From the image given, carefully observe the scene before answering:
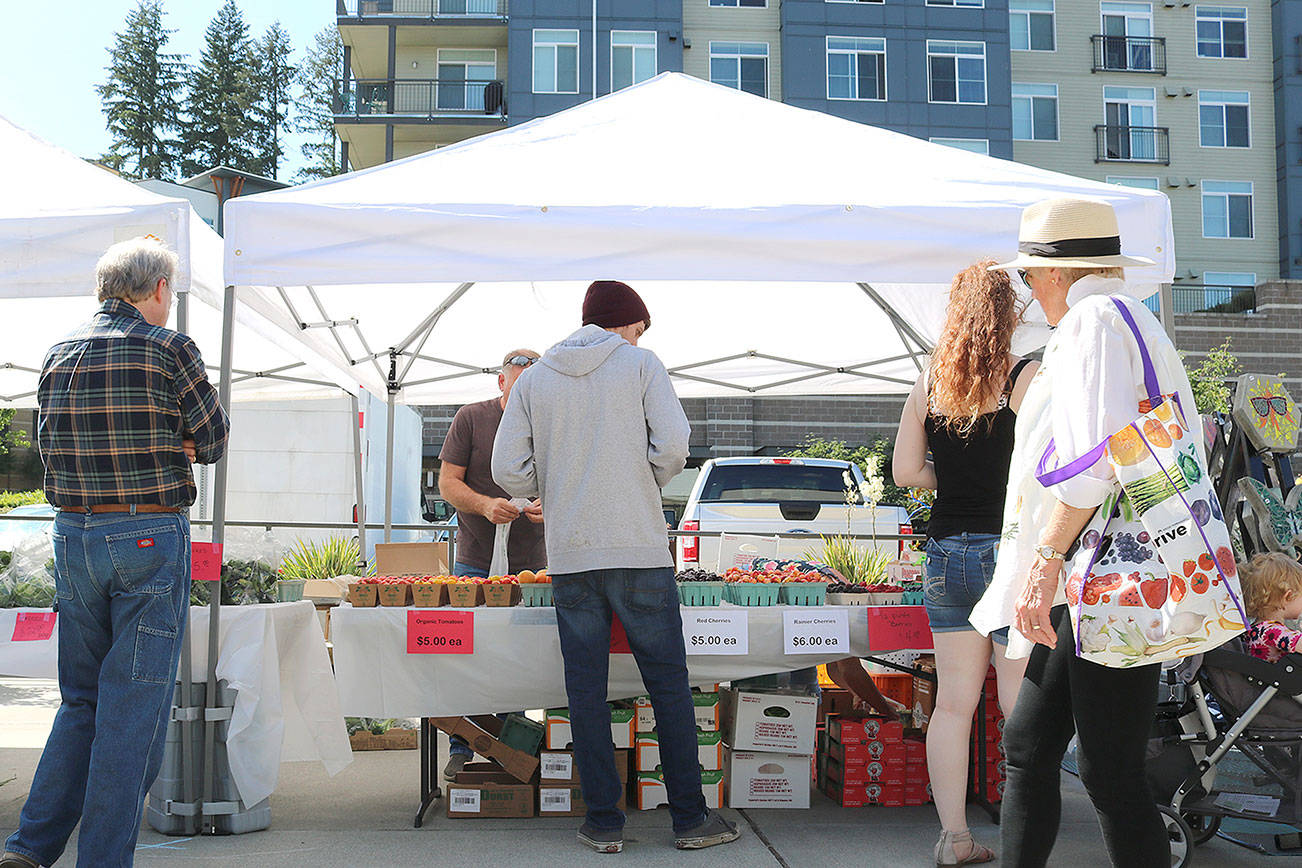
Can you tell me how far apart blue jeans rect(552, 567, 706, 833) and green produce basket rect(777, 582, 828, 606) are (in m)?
0.66

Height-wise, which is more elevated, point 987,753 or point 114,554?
point 114,554

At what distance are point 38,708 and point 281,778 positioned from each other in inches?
100

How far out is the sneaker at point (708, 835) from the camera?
3.87 meters

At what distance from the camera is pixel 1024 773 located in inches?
96.8

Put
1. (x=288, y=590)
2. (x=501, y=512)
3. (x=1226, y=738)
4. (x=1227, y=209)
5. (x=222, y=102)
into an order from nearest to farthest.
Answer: (x=1226, y=738)
(x=288, y=590)
(x=501, y=512)
(x=1227, y=209)
(x=222, y=102)

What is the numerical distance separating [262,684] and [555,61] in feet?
82.0

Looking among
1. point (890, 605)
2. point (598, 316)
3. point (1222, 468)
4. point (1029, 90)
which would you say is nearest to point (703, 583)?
point (890, 605)

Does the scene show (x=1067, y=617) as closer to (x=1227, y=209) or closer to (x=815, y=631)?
(x=815, y=631)

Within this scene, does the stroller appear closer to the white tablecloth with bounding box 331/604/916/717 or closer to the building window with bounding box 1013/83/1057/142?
the white tablecloth with bounding box 331/604/916/717

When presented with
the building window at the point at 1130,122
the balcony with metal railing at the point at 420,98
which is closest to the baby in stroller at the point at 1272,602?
the balcony with metal railing at the point at 420,98

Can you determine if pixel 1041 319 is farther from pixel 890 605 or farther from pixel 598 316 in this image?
pixel 598 316

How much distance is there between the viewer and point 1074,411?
2322 mm

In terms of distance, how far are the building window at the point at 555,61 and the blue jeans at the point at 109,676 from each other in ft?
83.1

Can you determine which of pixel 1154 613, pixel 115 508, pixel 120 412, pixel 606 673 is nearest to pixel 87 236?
pixel 120 412
